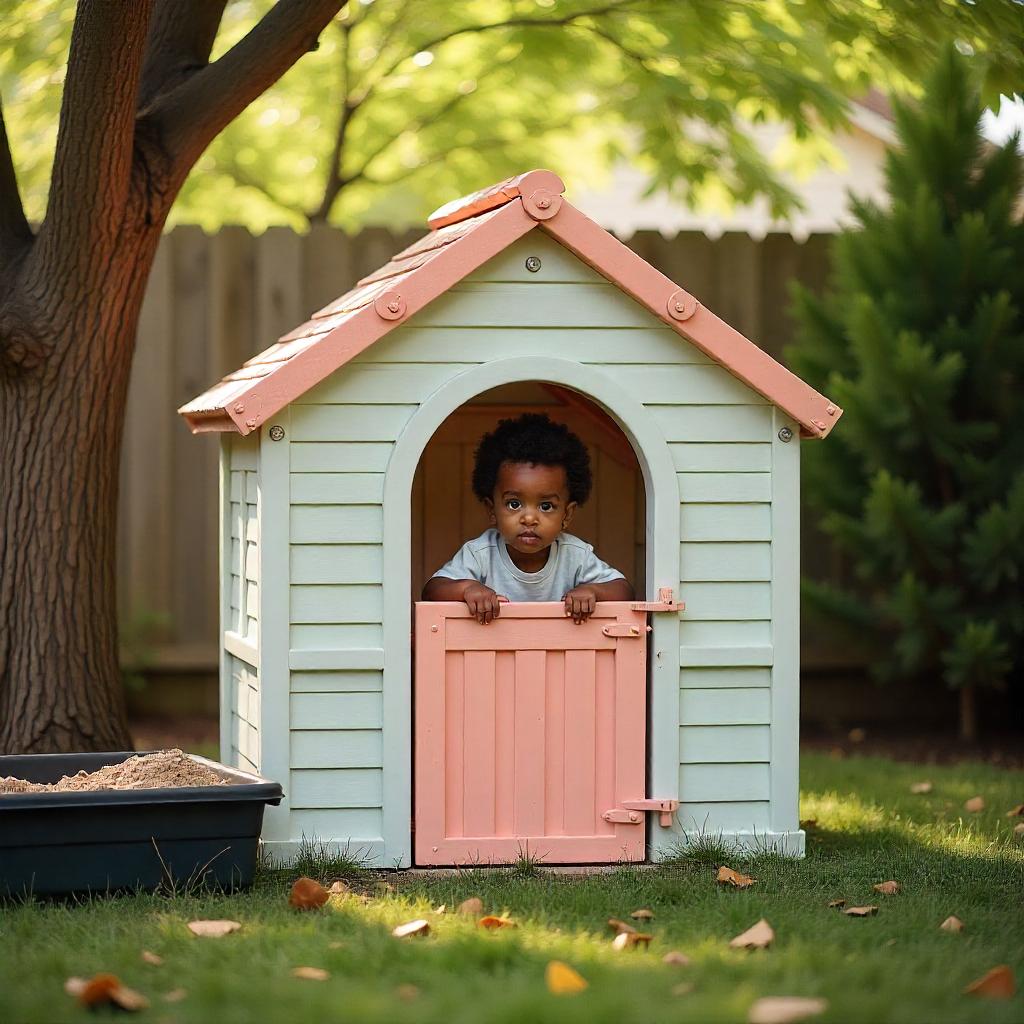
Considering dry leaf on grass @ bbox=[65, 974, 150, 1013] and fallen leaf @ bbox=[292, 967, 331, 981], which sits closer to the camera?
dry leaf on grass @ bbox=[65, 974, 150, 1013]

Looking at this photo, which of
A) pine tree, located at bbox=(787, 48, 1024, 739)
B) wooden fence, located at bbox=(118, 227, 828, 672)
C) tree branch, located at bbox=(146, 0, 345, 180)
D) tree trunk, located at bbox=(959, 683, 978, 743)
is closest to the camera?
tree branch, located at bbox=(146, 0, 345, 180)

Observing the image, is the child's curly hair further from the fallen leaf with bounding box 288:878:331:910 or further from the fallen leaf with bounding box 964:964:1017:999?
the fallen leaf with bounding box 964:964:1017:999

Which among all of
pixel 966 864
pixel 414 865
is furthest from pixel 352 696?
pixel 966 864

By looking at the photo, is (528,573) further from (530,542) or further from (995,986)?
(995,986)

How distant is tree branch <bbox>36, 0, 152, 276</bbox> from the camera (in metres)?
5.04

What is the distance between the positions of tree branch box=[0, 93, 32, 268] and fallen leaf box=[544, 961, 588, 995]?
11.3ft

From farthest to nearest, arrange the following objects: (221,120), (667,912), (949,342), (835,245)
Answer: (835,245)
(949,342)
(221,120)
(667,912)

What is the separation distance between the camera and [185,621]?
7.88 meters

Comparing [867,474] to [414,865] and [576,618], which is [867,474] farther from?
[414,865]

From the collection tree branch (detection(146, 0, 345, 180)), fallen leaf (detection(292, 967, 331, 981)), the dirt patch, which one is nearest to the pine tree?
tree branch (detection(146, 0, 345, 180))

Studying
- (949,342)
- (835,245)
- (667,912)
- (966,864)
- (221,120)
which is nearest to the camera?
(667,912)

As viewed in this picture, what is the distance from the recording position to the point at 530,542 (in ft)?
17.3

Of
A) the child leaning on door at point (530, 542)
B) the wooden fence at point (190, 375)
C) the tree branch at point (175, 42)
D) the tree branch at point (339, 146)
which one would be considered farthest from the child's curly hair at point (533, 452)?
the tree branch at point (339, 146)

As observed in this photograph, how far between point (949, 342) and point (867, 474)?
77cm
